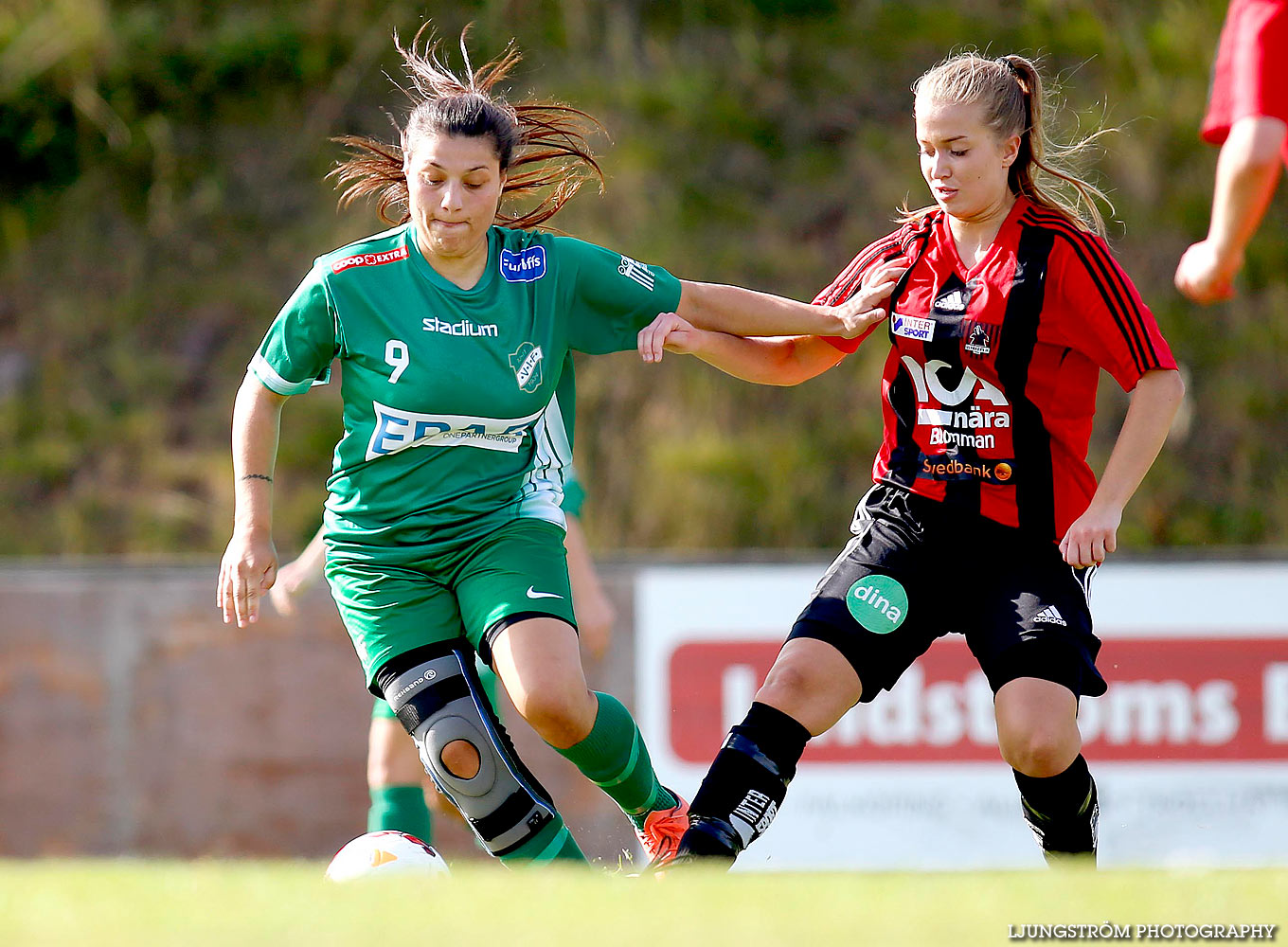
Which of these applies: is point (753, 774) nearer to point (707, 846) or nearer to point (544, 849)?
point (707, 846)

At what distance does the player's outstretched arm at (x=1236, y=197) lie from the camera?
272cm

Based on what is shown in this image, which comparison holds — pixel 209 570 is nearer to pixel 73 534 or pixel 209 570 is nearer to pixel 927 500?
pixel 73 534

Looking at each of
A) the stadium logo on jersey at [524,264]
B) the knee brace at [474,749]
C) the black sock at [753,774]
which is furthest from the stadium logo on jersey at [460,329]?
the black sock at [753,774]

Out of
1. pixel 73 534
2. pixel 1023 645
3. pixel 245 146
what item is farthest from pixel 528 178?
pixel 245 146

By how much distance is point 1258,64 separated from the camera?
2.76 m

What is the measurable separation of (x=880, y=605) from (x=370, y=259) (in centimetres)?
151

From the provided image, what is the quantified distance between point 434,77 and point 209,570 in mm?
4042

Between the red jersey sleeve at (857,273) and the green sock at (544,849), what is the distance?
4.72ft

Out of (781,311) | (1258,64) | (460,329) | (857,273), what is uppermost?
(1258,64)

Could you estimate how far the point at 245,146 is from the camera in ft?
36.8

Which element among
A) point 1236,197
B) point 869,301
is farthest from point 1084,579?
point 1236,197

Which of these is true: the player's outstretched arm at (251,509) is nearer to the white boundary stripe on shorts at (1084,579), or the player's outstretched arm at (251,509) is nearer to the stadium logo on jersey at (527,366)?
the stadium logo on jersey at (527,366)

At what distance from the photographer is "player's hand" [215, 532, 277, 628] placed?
11.8 feet

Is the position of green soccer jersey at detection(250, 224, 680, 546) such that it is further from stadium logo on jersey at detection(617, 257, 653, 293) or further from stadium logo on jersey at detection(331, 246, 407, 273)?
stadium logo on jersey at detection(617, 257, 653, 293)
